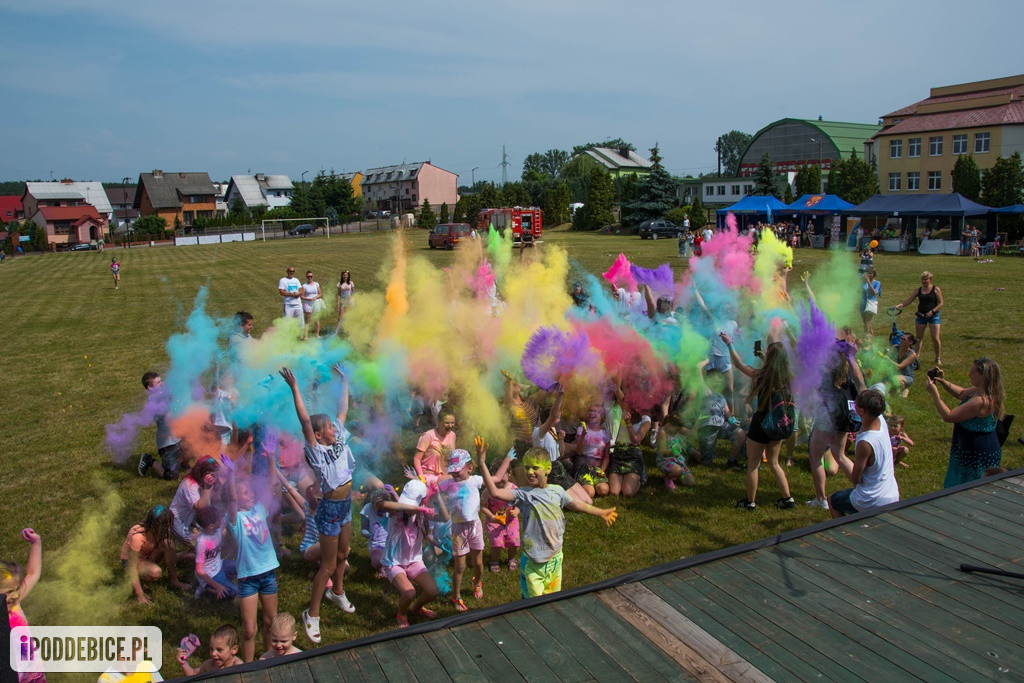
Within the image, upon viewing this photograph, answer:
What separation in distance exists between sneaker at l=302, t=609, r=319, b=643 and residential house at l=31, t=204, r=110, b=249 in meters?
78.6

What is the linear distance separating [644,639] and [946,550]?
88.3 inches

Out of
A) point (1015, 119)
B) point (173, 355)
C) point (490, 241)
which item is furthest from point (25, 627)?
point (1015, 119)

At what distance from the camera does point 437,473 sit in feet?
18.9

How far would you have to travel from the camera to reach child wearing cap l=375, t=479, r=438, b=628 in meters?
5.18

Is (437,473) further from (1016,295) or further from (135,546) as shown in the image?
(1016,295)

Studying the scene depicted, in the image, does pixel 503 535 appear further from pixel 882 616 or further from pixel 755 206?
pixel 755 206

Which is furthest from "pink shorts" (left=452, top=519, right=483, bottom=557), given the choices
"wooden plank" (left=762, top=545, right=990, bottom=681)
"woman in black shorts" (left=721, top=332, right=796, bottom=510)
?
"woman in black shorts" (left=721, top=332, right=796, bottom=510)

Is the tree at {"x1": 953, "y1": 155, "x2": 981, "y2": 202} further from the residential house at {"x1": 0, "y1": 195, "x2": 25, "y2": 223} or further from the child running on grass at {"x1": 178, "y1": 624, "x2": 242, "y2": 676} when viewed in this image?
the residential house at {"x1": 0, "y1": 195, "x2": 25, "y2": 223}

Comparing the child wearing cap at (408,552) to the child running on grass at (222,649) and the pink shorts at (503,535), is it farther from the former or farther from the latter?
the child running on grass at (222,649)

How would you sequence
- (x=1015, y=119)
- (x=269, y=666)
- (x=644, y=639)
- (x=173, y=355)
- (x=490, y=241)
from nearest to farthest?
(x=269, y=666) → (x=644, y=639) → (x=173, y=355) → (x=490, y=241) → (x=1015, y=119)

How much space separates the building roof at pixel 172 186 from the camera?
81438 mm

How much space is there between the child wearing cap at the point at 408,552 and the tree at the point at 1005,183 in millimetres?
46123

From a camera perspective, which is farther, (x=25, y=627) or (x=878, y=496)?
(x=878, y=496)

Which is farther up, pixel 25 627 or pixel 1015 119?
pixel 1015 119
